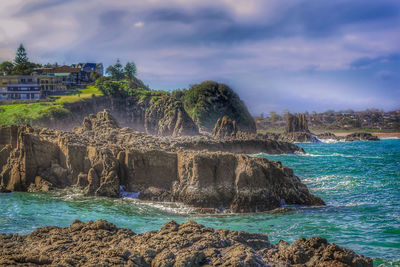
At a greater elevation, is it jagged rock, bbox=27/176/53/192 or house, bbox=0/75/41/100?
house, bbox=0/75/41/100

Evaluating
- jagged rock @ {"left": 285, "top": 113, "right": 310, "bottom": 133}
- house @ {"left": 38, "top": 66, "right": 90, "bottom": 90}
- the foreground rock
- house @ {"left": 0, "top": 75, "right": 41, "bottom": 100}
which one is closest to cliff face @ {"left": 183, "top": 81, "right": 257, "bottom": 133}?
jagged rock @ {"left": 285, "top": 113, "right": 310, "bottom": 133}

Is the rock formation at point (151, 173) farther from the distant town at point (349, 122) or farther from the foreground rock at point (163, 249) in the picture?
the distant town at point (349, 122)

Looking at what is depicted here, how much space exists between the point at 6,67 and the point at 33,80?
19414mm

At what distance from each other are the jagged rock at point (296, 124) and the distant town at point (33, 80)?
181 ft

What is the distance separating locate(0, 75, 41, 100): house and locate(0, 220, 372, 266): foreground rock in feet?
266

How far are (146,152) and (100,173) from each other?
2.74m

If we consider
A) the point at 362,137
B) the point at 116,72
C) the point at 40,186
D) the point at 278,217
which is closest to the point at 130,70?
the point at 116,72

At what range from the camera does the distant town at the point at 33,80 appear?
84.1 m

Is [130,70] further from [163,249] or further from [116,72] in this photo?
[163,249]

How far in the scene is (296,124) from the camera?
106375 millimetres

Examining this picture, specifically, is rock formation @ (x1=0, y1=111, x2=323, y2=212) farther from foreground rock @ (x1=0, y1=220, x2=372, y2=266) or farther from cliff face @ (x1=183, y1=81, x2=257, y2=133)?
cliff face @ (x1=183, y1=81, x2=257, y2=133)

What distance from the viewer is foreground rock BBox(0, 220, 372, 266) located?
7.63 metres

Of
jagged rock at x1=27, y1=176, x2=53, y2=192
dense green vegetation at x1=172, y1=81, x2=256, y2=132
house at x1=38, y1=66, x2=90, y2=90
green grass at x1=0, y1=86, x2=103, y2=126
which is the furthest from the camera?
dense green vegetation at x1=172, y1=81, x2=256, y2=132

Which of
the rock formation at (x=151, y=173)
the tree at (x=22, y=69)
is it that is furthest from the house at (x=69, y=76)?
the rock formation at (x=151, y=173)
